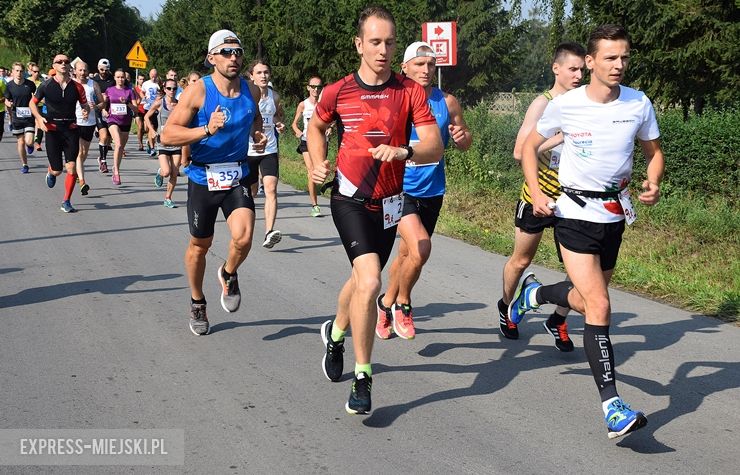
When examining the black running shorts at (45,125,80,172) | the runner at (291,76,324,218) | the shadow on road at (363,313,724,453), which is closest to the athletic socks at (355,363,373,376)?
the shadow on road at (363,313,724,453)

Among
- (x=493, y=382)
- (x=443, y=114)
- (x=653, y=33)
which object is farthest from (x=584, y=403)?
(x=653, y=33)

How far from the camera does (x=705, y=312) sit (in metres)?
7.68

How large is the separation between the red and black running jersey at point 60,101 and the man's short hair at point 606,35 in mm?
10391

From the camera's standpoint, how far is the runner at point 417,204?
6711 mm

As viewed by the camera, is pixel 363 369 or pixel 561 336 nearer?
pixel 363 369

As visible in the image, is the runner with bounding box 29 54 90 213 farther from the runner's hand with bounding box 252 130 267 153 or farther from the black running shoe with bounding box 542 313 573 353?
the black running shoe with bounding box 542 313 573 353

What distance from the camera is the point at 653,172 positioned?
16.8ft

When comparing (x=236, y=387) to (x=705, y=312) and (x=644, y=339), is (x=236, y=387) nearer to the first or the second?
(x=644, y=339)

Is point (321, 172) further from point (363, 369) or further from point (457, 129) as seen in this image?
point (457, 129)

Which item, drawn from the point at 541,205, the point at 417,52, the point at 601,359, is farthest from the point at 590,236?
the point at 417,52

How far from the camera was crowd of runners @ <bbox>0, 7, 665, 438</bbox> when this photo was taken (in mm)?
4957

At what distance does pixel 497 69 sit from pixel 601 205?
31929 mm

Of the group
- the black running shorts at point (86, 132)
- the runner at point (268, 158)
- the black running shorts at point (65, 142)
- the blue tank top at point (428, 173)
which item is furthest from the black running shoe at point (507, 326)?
the black running shorts at point (86, 132)

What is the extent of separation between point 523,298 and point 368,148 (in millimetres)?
1982
